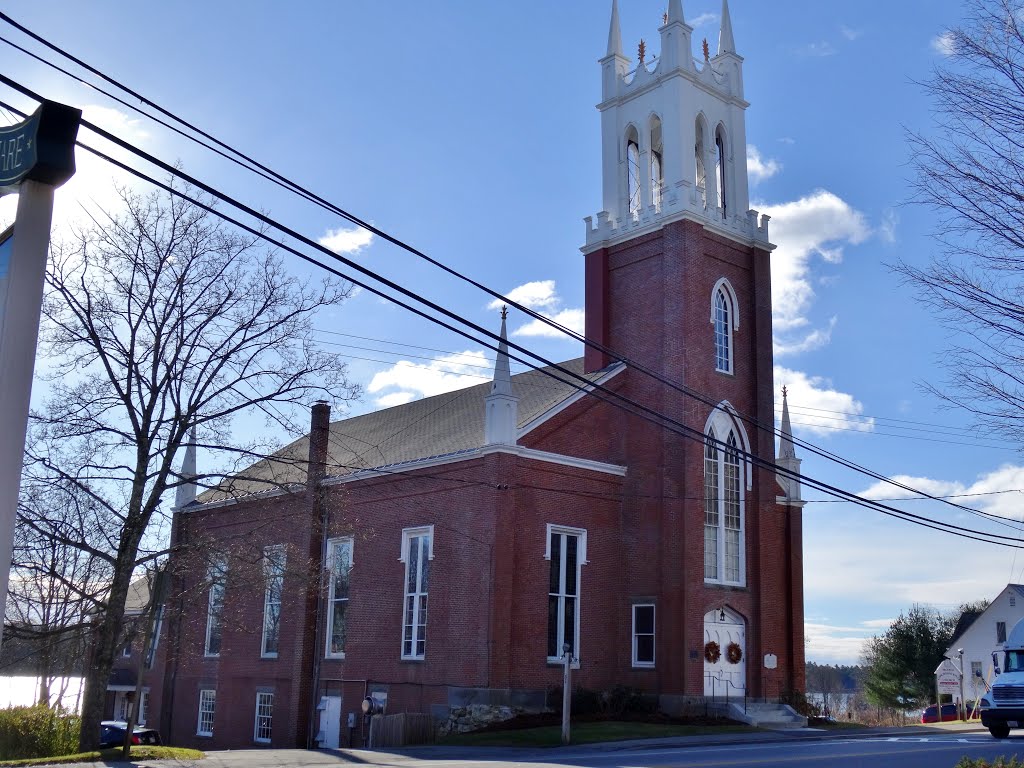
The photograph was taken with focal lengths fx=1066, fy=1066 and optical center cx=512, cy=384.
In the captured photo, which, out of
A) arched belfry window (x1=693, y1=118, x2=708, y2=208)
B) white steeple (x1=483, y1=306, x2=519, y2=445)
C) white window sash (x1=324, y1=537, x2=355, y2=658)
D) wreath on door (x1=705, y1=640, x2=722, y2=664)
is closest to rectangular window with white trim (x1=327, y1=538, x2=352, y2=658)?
white window sash (x1=324, y1=537, x2=355, y2=658)

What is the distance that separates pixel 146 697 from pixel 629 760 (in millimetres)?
32277

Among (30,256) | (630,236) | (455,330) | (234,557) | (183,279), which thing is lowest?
(234,557)

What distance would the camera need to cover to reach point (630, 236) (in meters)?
35.6

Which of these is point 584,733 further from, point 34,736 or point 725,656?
point 34,736

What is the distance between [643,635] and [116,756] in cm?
1664

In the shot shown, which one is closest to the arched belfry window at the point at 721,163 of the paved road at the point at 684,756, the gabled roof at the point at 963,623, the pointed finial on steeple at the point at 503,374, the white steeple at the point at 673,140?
the white steeple at the point at 673,140

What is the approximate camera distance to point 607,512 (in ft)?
108

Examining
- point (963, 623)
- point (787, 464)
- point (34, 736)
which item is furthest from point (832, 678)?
point (34, 736)

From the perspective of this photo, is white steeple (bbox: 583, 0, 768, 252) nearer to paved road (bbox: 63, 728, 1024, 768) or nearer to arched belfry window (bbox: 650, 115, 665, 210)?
arched belfry window (bbox: 650, 115, 665, 210)

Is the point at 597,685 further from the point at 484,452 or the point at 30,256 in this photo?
the point at 30,256

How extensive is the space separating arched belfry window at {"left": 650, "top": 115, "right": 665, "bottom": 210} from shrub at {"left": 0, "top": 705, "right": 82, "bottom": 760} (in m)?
23.7

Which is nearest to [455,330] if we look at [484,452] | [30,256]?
[30,256]

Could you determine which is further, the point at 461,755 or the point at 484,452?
the point at 484,452

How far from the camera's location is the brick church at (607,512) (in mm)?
30438
